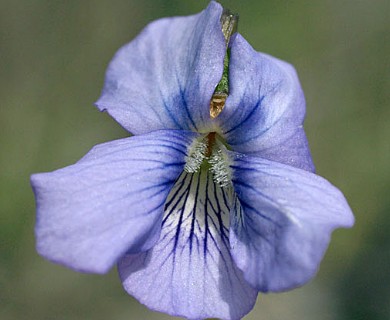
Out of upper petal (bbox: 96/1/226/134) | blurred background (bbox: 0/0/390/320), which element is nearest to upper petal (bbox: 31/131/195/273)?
upper petal (bbox: 96/1/226/134)

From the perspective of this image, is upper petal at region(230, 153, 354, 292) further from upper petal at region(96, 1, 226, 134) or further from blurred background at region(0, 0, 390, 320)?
blurred background at region(0, 0, 390, 320)

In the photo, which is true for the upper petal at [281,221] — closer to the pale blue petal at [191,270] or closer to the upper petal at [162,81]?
the pale blue petal at [191,270]

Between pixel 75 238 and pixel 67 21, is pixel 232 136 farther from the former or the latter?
pixel 67 21

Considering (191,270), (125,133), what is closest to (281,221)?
(191,270)

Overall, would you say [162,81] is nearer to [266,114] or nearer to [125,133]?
[266,114]

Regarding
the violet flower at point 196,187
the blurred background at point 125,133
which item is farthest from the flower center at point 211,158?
the blurred background at point 125,133
